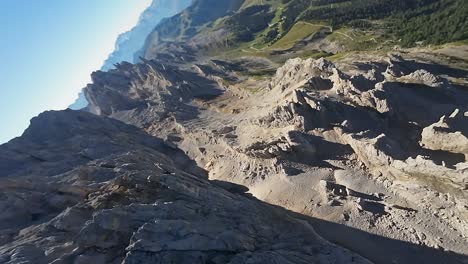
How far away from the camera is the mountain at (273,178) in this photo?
39531mm

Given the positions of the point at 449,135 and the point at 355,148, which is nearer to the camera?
the point at 449,135

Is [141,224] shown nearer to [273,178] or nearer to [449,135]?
[273,178]

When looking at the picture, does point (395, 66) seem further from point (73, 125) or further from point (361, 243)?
point (73, 125)

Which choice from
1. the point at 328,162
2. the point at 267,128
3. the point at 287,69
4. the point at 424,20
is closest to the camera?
the point at 328,162

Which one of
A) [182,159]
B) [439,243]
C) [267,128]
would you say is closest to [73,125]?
[182,159]

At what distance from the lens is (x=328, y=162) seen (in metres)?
62.8

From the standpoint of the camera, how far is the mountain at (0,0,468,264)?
39531 millimetres

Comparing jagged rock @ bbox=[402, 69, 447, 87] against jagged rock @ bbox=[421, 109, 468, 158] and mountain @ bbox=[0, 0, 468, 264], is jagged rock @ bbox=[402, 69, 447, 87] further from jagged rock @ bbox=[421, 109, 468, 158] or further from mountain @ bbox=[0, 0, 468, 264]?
jagged rock @ bbox=[421, 109, 468, 158]

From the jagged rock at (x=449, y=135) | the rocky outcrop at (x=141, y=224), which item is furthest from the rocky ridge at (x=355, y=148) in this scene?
the rocky outcrop at (x=141, y=224)

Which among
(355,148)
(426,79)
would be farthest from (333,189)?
(426,79)

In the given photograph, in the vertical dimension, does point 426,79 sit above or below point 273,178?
above

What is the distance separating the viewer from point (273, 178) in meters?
67.4

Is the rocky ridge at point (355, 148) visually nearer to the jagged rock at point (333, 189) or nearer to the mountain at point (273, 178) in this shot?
the mountain at point (273, 178)

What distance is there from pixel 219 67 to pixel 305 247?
12818 cm
